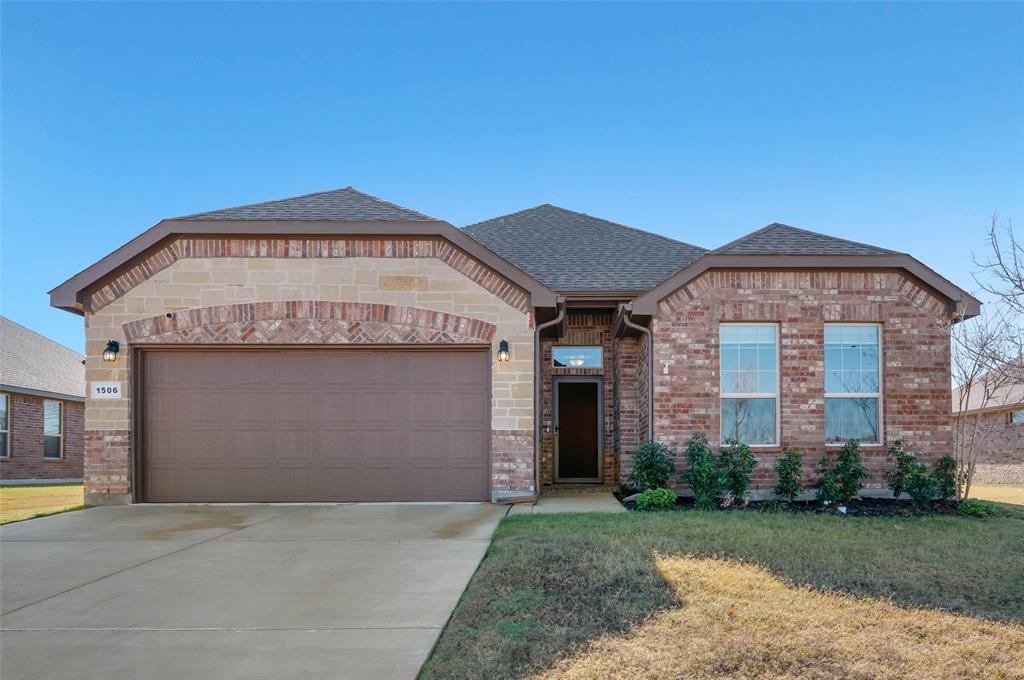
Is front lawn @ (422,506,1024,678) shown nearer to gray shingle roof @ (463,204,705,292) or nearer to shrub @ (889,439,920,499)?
shrub @ (889,439,920,499)

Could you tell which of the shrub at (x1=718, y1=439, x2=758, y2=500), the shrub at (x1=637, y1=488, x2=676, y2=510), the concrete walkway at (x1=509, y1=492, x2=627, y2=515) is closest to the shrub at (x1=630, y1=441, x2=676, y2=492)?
the shrub at (x1=637, y1=488, x2=676, y2=510)

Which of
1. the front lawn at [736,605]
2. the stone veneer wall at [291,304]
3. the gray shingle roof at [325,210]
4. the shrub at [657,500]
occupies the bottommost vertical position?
the shrub at [657,500]

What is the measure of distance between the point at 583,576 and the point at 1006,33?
38.7ft

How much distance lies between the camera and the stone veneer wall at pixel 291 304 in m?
10.9

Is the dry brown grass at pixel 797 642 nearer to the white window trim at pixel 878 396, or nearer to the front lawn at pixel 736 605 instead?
the front lawn at pixel 736 605

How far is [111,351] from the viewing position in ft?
35.4

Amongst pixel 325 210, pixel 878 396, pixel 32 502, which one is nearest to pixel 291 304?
pixel 325 210

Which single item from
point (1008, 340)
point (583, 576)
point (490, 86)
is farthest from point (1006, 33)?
point (583, 576)

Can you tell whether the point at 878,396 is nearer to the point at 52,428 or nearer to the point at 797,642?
the point at 797,642

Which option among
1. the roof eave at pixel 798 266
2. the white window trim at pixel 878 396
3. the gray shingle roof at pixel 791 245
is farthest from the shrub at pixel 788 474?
the gray shingle roof at pixel 791 245

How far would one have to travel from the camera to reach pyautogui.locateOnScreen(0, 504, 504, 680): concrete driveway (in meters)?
4.20

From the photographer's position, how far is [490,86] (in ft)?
55.2

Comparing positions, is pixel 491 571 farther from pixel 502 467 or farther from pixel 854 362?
pixel 854 362

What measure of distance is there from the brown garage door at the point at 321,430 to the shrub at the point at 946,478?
22.1ft
